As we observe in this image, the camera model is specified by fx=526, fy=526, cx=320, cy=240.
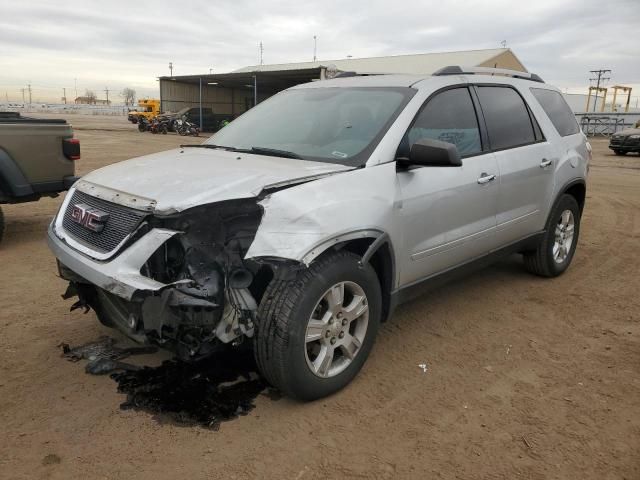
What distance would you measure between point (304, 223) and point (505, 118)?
2506 mm

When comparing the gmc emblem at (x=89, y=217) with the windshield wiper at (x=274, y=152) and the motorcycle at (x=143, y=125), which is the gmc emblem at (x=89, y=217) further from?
the motorcycle at (x=143, y=125)

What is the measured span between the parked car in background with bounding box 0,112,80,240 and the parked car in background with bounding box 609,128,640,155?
21.6m

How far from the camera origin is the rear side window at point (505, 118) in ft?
13.7

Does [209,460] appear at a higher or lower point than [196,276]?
lower

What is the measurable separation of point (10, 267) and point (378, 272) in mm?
3977

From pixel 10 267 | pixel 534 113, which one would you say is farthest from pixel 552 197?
pixel 10 267

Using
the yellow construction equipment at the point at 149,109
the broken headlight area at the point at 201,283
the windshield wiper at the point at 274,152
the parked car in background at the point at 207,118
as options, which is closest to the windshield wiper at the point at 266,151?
the windshield wiper at the point at 274,152

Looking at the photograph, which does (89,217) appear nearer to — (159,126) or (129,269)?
(129,269)

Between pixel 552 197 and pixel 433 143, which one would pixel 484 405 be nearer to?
pixel 433 143

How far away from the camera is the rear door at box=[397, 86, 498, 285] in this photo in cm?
336

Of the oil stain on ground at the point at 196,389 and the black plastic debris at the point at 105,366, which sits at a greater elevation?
the black plastic debris at the point at 105,366

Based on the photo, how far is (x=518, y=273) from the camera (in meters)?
5.46

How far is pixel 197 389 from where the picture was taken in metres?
3.12

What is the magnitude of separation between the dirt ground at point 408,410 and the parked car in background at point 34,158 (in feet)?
5.29
